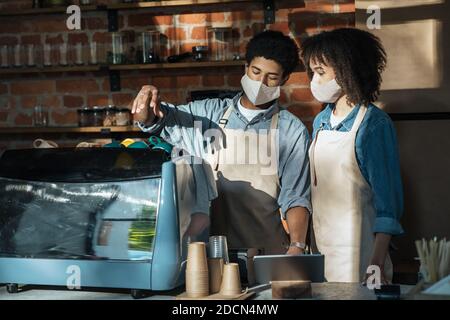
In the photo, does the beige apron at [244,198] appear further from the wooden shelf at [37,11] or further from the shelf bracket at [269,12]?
the wooden shelf at [37,11]

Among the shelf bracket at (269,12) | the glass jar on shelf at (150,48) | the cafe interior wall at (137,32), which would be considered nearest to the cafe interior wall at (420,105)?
the cafe interior wall at (137,32)

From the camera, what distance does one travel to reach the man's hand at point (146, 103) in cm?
234

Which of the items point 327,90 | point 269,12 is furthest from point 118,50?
point 327,90

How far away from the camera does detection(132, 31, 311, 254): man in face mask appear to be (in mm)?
2648

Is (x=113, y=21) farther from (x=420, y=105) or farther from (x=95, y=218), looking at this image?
(x=95, y=218)

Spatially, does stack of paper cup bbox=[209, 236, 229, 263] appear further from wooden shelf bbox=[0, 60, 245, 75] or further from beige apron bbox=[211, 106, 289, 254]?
wooden shelf bbox=[0, 60, 245, 75]

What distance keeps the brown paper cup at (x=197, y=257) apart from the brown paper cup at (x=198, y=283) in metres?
0.01

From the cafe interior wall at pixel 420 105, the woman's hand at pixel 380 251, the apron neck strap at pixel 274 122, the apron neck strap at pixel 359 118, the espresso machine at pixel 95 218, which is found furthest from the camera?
the cafe interior wall at pixel 420 105

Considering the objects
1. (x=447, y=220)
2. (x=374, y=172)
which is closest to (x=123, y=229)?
(x=374, y=172)

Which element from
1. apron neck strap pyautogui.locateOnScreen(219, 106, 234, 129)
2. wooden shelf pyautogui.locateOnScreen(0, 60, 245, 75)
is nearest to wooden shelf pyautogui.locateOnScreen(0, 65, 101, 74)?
wooden shelf pyautogui.locateOnScreen(0, 60, 245, 75)

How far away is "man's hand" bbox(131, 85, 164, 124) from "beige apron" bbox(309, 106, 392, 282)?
0.62 metres

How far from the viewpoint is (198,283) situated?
207 centimetres

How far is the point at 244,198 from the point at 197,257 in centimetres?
73

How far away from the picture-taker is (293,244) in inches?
96.1
